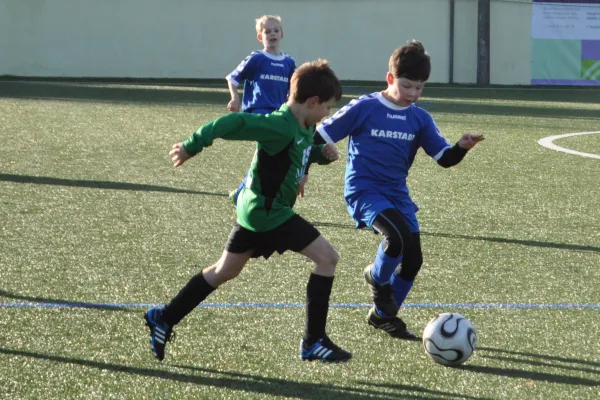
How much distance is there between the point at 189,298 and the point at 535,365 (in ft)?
5.04

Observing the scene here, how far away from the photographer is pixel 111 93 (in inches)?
822

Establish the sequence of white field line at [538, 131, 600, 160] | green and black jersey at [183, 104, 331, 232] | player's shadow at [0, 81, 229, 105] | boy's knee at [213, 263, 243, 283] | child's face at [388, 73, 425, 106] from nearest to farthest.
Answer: green and black jersey at [183, 104, 331, 232], boy's knee at [213, 263, 243, 283], child's face at [388, 73, 425, 106], white field line at [538, 131, 600, 160], player's shadow at [0, 81, 229, 105]

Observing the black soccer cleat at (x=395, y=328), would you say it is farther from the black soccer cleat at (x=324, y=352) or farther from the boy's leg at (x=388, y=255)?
the black soccer cleat at (x=324, y=352)

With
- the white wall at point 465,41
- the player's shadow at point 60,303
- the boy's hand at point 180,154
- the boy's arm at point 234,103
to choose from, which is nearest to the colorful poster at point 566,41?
the white wall at point 465,41

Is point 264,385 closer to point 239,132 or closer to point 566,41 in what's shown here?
point 239,132

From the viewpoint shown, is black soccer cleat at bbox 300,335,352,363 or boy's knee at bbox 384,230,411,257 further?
boy's knee at bbox 384,230,411,257

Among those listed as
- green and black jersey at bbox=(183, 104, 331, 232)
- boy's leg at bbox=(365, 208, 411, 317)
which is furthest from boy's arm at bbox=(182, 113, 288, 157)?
boy's leg at bbox=(365, 208, 411, 317)

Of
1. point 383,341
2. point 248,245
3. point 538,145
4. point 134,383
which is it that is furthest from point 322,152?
point 538,145

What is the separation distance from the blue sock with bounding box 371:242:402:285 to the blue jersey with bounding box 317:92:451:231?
0.18m

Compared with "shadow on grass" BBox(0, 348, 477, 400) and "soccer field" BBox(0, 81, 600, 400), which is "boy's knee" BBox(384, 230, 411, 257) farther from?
"shadow on grass" BBox(0, 348, 477, 400)

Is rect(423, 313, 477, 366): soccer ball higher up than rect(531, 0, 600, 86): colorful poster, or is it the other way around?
rect(423, 313, 477, 366): soccer ball

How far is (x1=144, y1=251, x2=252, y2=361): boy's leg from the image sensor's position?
14.3 feet

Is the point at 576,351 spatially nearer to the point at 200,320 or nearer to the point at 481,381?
the point at 481,381

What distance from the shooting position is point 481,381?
4.20m
